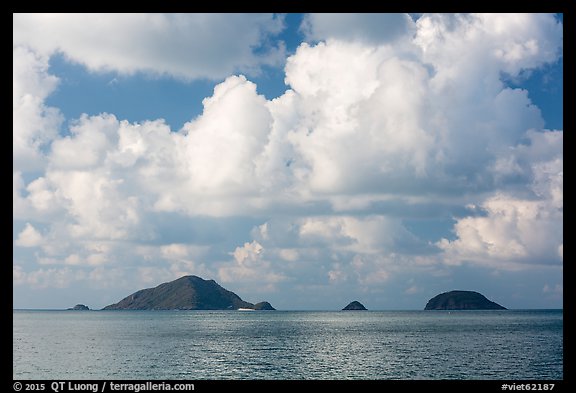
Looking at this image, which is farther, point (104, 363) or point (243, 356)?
point (243, 356)
